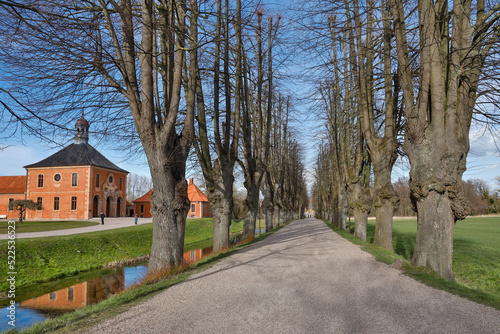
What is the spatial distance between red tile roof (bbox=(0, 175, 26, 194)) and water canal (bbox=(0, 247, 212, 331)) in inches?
1802

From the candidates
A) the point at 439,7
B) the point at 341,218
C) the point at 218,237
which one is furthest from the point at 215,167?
the point at 341,218

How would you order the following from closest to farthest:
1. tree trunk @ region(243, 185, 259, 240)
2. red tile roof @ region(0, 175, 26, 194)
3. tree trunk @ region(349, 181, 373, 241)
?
tree trunk @ region(349, 181, 373, 241), tree trunk @ region(243, 185, 259, 240), red tile roof @ region(0, 175, 26, 194)

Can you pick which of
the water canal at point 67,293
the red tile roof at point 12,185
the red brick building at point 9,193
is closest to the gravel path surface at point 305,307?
the water canal at point 67,293

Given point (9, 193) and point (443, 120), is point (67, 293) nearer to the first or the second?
point (443, 120)

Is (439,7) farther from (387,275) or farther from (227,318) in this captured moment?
(227,318)

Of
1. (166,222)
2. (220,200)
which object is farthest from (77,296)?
(220,200)

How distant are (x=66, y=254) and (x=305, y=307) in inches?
577

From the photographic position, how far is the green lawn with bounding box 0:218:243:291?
42.5 feet

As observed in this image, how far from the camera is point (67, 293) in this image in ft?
35.3

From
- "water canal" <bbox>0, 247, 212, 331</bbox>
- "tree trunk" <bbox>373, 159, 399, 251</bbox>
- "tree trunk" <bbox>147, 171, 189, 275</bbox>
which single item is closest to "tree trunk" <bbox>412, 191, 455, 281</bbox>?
"tree trunk" <bbox>373, 159, 399, 251</bbox>

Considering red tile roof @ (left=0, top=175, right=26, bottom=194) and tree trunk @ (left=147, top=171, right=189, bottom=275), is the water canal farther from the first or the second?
red tile roof @ (left=0, top=175, right=26, bottom=194)

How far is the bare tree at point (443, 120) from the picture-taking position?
7.21 meters

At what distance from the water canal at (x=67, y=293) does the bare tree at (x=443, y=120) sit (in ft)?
20.3

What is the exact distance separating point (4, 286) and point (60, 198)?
3750 cm
